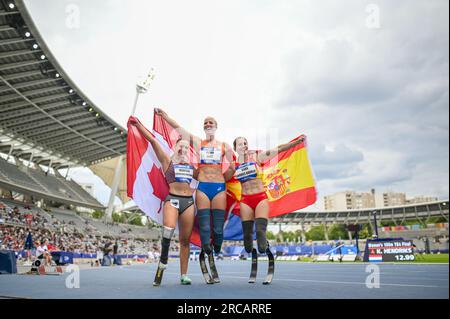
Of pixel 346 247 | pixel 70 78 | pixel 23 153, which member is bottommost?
pixel 346 247

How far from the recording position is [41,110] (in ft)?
114

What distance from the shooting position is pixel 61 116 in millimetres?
37594

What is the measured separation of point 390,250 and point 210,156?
17349 millimetres

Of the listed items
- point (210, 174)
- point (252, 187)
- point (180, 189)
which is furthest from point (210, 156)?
point (252, 187)

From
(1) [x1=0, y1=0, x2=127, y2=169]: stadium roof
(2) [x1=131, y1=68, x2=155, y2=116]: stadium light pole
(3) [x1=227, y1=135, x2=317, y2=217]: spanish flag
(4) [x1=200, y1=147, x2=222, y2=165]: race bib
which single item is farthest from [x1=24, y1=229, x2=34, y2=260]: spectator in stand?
(2) [x1=131, y1=68, x2=155, y2=116]: stadium light pole

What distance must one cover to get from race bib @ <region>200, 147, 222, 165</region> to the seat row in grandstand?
33.8 m

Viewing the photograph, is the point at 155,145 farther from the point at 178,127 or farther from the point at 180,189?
the point at 180,189

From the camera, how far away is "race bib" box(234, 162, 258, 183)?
6.80m

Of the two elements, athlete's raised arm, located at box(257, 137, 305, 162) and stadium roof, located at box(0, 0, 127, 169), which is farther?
stadium roof, located at box(0, 0, 127, 169)

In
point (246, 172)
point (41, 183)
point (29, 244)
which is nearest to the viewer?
point (246, 172)

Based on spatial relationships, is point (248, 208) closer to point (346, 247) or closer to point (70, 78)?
point (346, 247)

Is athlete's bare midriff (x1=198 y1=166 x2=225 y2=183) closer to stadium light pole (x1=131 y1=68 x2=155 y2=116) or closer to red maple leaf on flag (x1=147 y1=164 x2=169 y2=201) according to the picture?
red maple leaf on flag (x1=147 y1=164 x2=169 y2=201)
